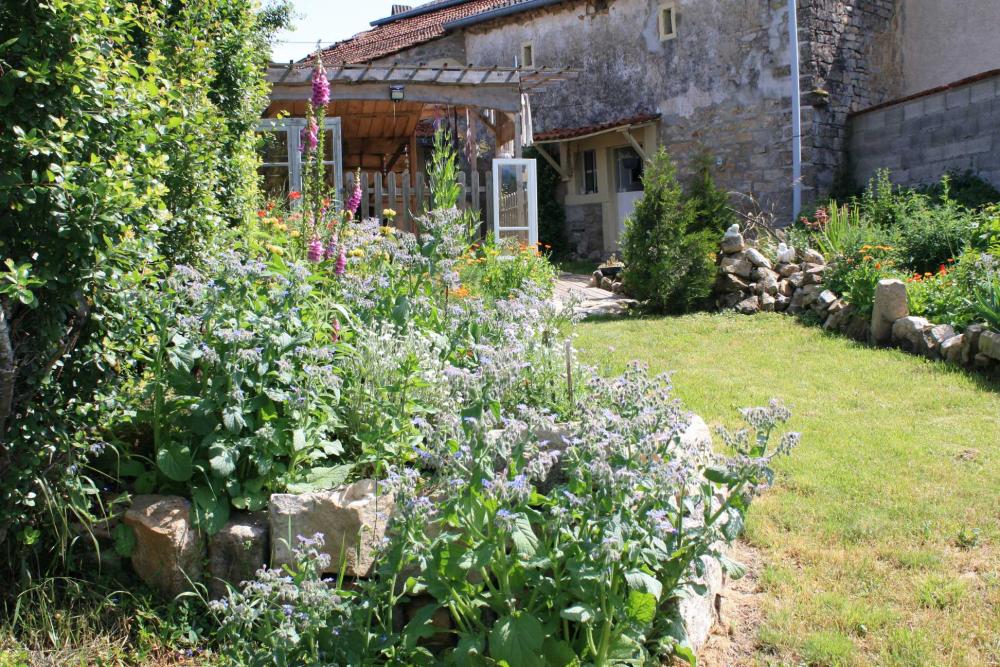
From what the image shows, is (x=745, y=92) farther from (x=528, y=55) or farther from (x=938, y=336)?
(x=938, y=336)

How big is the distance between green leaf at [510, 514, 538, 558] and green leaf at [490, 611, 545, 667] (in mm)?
173

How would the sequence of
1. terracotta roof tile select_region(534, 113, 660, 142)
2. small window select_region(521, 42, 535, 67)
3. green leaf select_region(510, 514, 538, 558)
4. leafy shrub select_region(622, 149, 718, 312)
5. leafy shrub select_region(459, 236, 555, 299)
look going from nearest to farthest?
green leaf select_region(510, 514, 538, 558), leafy shrub select_region(459, 236, 555, 299), leafy shrub select_region(622, 149, 718, 312), terracotta roof tile select_region(534, 113, 660, 142), small window select_region(521, 42, 535, 67)

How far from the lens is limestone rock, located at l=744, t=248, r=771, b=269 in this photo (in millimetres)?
9219

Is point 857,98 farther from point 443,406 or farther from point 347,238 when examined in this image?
point 443,406

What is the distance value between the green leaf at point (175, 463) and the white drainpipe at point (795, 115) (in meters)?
12.1

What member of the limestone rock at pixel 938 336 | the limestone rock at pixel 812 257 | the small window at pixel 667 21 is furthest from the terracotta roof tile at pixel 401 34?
the limestone rock at pixel 938 336

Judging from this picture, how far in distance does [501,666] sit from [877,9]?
14924 millimetres

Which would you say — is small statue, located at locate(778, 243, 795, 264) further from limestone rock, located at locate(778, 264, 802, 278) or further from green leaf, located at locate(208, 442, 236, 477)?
green leaf, located at locate(208, 442, 236, 477)

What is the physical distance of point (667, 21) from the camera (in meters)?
15.0

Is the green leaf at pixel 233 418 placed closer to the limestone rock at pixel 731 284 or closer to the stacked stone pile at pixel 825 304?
the stacked stone pile at pixel 825 304

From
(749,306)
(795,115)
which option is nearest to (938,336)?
(749,306)

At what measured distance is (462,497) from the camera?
96.9 inches

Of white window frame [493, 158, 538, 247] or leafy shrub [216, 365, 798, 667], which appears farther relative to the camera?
white window frame [493, 158, 538, 247]

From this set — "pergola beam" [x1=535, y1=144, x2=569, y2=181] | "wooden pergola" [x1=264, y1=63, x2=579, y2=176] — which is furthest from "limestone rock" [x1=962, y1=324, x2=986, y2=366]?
"pergola beam" [x1=535, y1=144, x2=569, y2=181]
